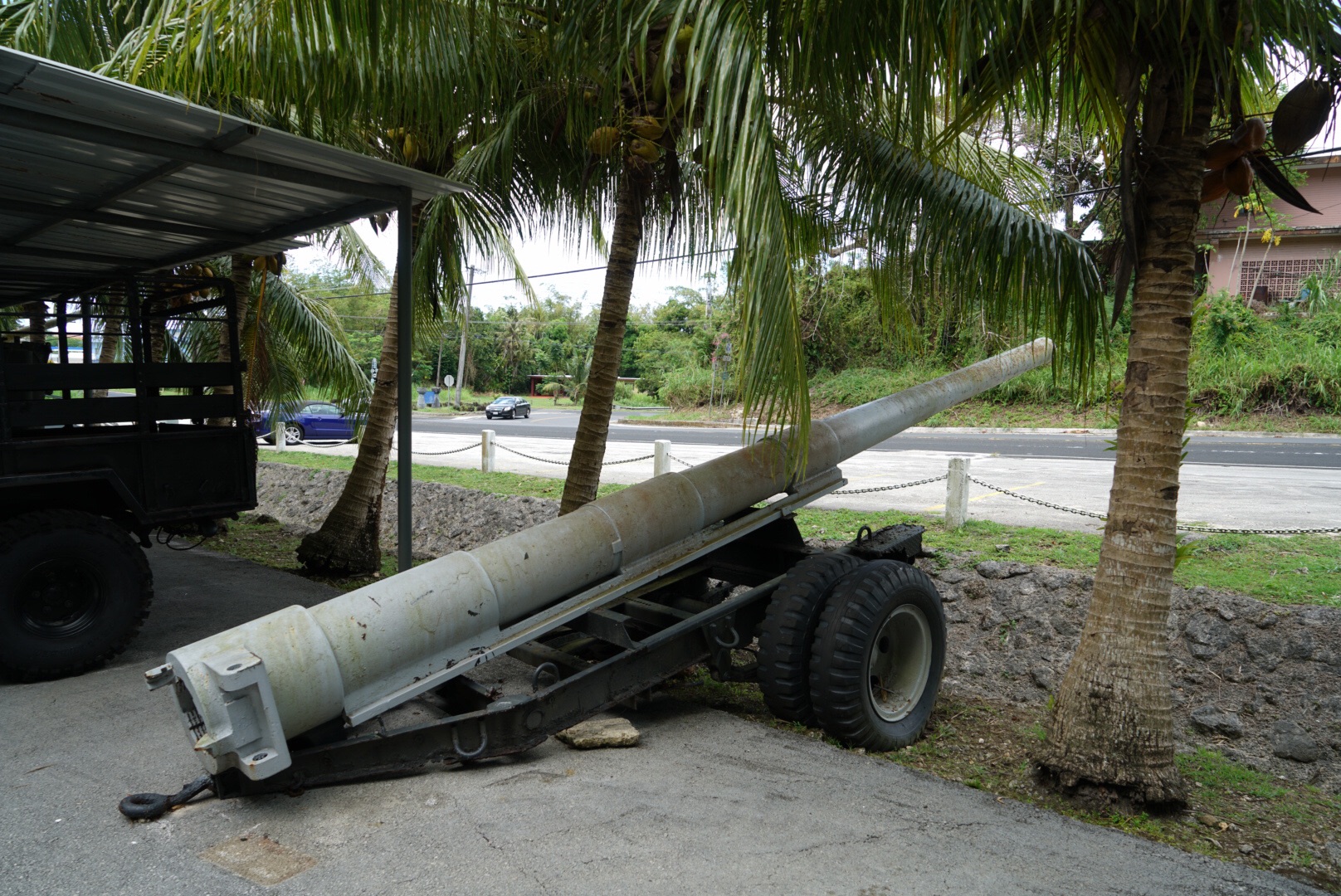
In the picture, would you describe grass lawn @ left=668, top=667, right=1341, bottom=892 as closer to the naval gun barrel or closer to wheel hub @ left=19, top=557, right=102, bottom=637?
the naval gun barrel

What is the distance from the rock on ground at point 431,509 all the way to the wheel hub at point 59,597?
5247mm

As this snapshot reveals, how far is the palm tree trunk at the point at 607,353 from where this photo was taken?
729cm

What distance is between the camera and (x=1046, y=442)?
21844 mm

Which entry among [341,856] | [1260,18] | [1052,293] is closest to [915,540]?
[1052,293]

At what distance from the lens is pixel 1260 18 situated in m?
4.05

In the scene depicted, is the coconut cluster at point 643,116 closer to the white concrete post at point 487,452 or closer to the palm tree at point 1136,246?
the palm tree at point 1136,246

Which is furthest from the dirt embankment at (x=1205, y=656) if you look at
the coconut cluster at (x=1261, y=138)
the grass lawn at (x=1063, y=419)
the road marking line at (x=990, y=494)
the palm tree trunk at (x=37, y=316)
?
the grass lawn at (x=1063, y=419)

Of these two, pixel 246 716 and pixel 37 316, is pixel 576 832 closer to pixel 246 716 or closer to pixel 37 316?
pixel 246 716

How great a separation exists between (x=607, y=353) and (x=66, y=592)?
4.04m

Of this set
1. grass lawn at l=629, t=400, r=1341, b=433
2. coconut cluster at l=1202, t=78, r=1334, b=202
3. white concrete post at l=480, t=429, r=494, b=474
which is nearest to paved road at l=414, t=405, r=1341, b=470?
grass lawn at l=629, t=400, r=1341, b=433

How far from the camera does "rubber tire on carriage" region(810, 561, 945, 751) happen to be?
456 cm

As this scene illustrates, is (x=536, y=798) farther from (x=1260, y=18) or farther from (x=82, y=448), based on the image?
(x=1260, y=18)

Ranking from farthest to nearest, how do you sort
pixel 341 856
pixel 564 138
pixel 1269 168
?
pixel 564 138
pixel 1269 168
pixel 341 856

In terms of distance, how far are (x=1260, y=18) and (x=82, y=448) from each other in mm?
6828
